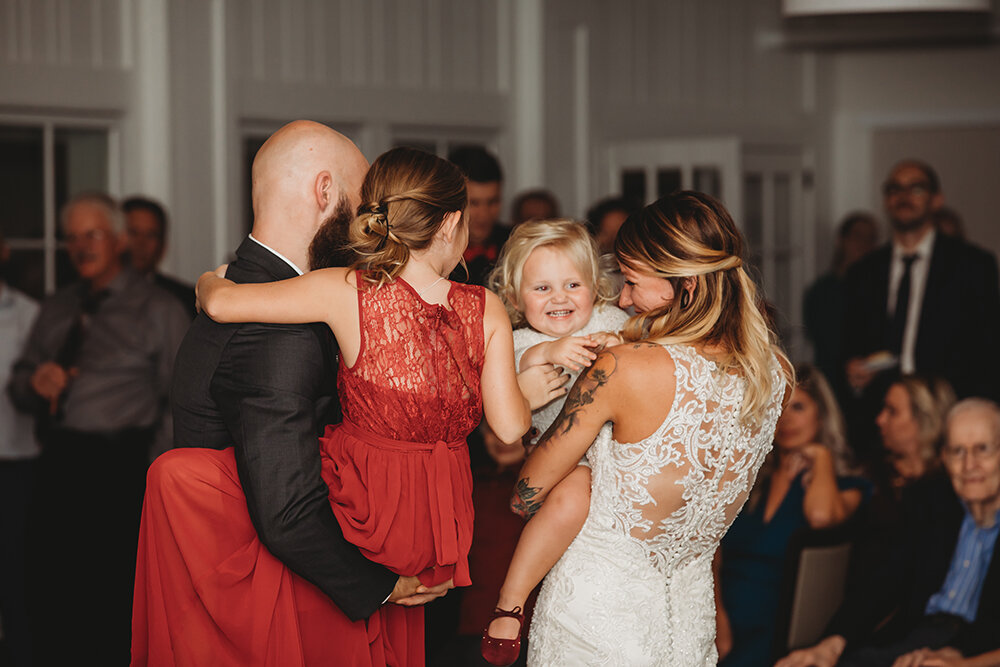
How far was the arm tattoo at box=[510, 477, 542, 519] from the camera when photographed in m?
2.22

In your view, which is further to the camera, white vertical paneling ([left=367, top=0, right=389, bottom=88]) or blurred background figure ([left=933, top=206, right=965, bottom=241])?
blurred background figure ([left=933, top=206, right=965, bottom=241])

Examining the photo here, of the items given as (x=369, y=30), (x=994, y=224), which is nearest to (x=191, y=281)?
(x=369, y=30)

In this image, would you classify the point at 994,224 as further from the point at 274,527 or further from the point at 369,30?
the point at 274,527

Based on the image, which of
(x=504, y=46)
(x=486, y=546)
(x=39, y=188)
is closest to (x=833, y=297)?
(x=504, y=46)

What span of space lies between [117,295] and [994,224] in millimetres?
5984

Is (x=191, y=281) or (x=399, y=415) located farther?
(x=191, y=281)

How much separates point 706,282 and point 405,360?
0.57 m

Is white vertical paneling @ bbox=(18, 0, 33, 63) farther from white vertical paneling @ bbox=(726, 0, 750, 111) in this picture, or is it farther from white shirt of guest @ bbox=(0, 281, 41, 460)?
white vertical paneling @ bbox=(726, 0, 750, 111)

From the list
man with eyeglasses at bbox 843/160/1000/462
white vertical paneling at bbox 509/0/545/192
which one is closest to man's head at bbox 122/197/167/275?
white vertical paneling at bbox 509/0/545/192

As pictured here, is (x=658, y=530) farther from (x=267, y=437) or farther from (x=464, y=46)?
(x=464, y=46)

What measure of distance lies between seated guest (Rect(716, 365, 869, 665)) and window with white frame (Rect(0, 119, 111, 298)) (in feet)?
11.1

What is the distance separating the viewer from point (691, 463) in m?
2.08

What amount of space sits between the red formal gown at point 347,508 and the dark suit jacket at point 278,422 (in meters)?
0.05

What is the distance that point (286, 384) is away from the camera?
1.97 metres
